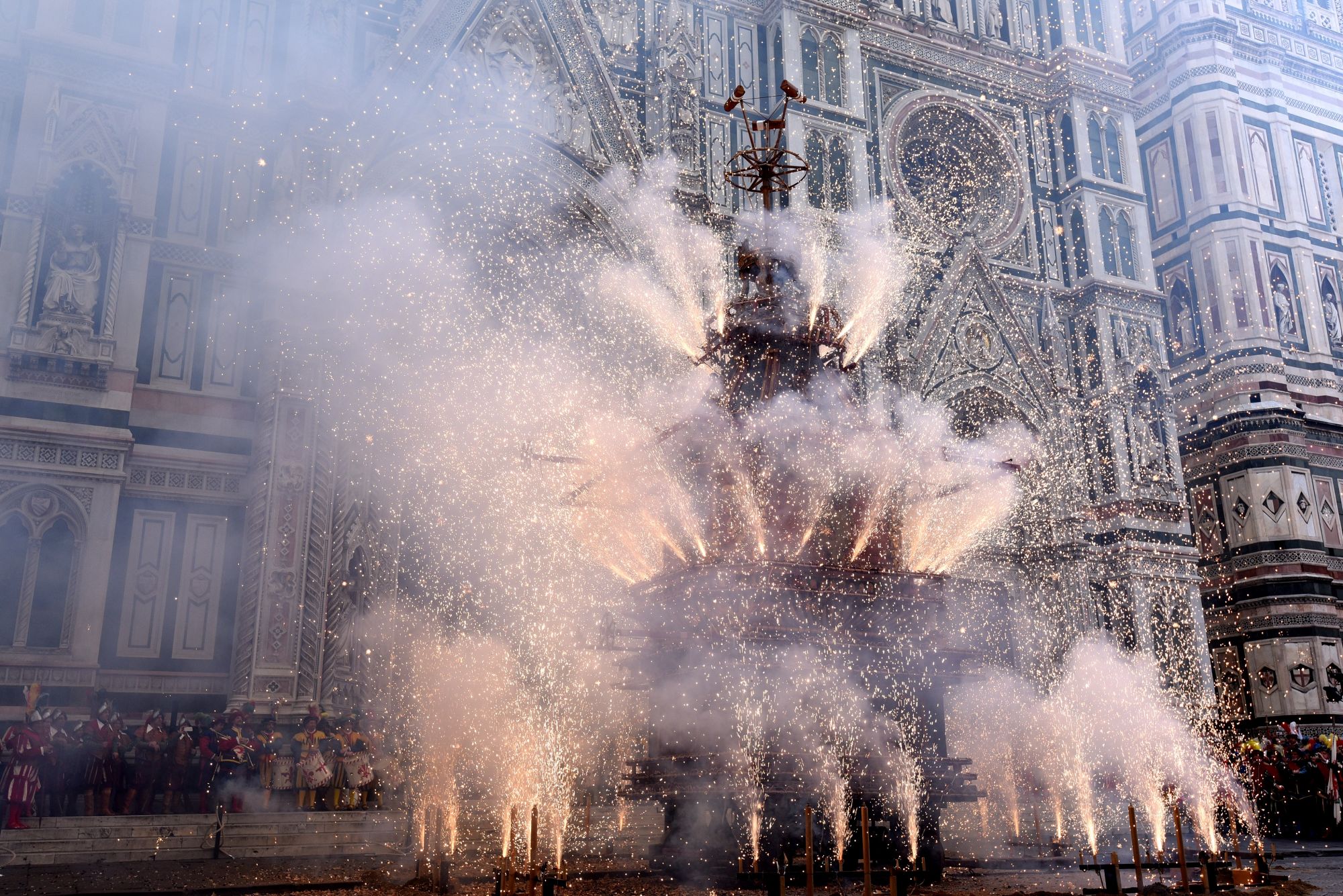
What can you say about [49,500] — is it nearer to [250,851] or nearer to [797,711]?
[250,851]

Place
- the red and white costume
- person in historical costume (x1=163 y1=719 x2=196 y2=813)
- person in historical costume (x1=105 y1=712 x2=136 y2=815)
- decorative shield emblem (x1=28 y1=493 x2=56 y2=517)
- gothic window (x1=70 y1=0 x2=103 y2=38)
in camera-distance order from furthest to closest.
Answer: gothic window (x1=70 y1=0 x2=103 y2=38) → decorative shield emblem (x1=28 y1=493 x2=56 y2=517) → person in historical costume (x1=163 y1=719 x2=196 y2=813) → person in historical costume (x1=105 y1=712 x2=136 y2=815) → the red and white costume

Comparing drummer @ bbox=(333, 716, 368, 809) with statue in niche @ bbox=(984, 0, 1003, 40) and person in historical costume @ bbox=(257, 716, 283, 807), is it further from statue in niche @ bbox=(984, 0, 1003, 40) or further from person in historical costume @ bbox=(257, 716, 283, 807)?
statue in niche @ bbox=(984, 0, 1003, 40)

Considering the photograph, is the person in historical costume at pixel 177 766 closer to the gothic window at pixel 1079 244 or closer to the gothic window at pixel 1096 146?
the gothic window at pixel 1079 244

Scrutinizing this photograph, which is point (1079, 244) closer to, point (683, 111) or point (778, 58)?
point (778, 58)

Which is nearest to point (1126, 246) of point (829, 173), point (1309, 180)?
point (1309, 180)

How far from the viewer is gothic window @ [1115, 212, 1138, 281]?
2314cm

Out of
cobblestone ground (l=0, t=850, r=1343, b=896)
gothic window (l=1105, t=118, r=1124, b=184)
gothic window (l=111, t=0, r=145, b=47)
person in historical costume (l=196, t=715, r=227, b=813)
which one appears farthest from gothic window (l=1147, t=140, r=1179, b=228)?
person in historical costume (l=196, t=715, r=227, b=813)

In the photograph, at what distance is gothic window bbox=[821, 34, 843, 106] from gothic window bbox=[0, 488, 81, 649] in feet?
49.9

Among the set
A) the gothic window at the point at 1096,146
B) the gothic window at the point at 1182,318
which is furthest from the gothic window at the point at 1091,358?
the gothic window at the point at 1182,318

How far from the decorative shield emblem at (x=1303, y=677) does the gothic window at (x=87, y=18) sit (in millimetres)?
24414

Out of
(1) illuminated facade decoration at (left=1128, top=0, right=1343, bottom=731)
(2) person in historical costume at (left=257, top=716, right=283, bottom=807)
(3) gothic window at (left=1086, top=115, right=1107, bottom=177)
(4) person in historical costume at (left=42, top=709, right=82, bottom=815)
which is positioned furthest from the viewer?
(3) gothic window at (left=1086, top=115, right=1107, bottom=177)

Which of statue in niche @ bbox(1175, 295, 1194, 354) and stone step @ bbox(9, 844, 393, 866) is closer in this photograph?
stone step @ bbox(9, 844, 393, 866)

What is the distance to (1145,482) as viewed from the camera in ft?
70.9

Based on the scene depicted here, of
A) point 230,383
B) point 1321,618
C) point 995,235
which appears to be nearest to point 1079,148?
point 995,235
